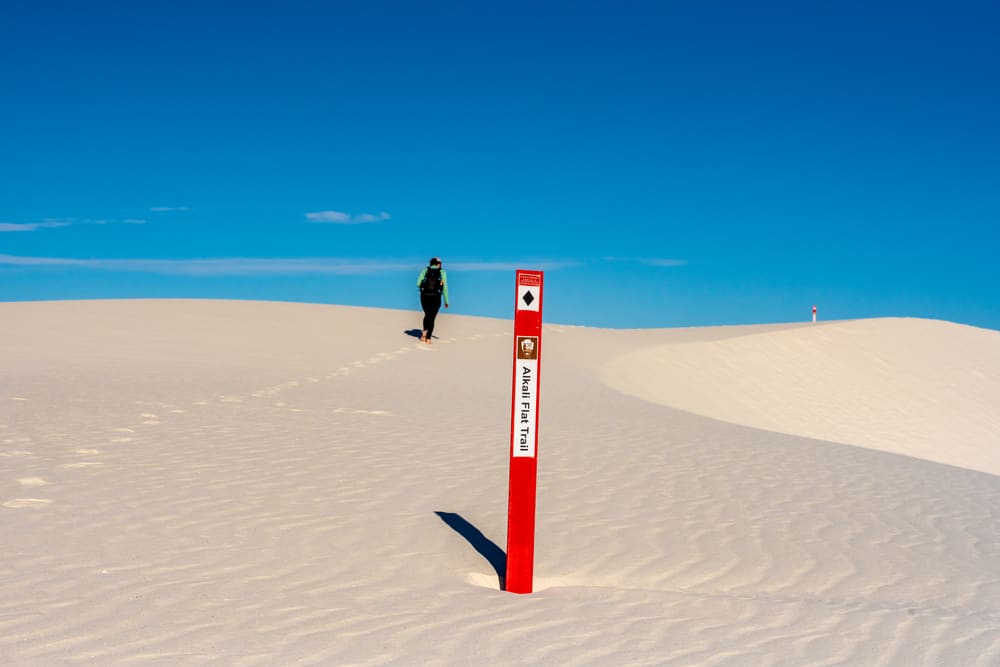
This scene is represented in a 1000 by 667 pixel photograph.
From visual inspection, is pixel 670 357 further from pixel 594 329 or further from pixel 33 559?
pixel 33 559

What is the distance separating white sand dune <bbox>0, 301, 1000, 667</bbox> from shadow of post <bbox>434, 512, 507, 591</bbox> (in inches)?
1.4

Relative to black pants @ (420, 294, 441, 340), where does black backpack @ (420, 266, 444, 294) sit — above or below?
above

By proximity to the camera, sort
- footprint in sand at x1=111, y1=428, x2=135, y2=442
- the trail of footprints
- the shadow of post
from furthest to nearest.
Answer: footprint in sand at x1=111, y1=428, x2=135, y2=442
the trail of footprints
the shadow of post

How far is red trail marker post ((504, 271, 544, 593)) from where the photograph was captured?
5.40m

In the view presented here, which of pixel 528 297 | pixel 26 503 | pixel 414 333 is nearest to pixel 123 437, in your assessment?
pixel 26 503

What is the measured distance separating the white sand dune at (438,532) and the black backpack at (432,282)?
4.63 metres

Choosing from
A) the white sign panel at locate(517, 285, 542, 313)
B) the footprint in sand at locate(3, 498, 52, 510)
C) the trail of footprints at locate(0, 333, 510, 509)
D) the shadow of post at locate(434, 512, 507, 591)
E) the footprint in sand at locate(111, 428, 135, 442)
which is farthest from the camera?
the footprint in sand at locate(111, 428, 135, 442)

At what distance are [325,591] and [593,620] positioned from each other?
1565 millimetres

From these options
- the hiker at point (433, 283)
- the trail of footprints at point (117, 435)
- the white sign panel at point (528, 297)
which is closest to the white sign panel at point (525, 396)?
the white sign panel at point (528, 297)

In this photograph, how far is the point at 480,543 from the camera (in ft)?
21.3

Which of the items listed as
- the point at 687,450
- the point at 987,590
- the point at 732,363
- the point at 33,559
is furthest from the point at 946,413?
the point at 33,559

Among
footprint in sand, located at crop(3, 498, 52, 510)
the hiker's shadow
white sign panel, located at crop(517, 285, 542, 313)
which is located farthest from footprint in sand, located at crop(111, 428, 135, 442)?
the hiker's shadow

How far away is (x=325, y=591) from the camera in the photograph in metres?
5.12

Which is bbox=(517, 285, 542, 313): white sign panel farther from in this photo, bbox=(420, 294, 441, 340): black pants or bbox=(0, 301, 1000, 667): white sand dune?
bbox=(420, 294, 441, 340): black pants
